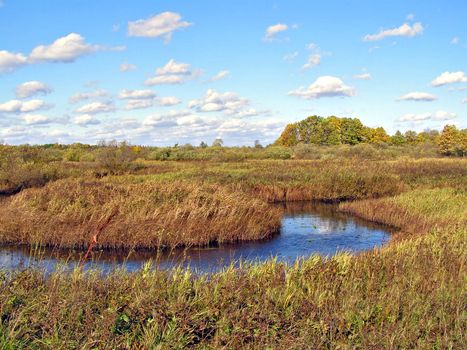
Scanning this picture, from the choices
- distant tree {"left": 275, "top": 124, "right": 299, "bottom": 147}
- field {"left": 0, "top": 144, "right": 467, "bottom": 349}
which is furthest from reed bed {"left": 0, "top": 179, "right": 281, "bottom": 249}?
distant tree {"left": 275, "top": 124, "right": 299, "bottom": 147}

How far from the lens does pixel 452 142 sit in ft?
263

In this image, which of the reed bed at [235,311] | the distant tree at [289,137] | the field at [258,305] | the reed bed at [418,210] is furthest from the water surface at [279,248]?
the distant tree at [289,137]

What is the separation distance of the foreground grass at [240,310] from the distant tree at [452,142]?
3060 inches

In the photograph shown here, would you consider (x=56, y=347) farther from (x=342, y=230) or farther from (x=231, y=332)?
(x=342, y=230)

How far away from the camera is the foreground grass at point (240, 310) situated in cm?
588

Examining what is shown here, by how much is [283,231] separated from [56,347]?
57.5ft

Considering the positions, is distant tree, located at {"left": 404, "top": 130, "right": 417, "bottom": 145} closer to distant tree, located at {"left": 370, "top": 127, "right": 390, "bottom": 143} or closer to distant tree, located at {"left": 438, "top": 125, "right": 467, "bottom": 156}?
distant tree, located at {"left": 370, "top": 127, "right": 390, "bottom": 143}

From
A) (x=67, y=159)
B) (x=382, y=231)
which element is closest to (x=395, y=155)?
(x=67, y=159)

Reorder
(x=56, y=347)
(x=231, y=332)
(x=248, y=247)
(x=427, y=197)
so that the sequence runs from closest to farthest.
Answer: (x=56, y=347)
(x=231, y=332)
(x=248, y=247)
(x=427, y=197)

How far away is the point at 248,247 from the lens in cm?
1914

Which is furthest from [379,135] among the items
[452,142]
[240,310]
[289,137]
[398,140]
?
[240,310]

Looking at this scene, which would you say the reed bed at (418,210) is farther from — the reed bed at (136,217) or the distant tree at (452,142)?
the distant tree at (452,142)

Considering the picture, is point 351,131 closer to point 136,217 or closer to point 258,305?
point 136,217

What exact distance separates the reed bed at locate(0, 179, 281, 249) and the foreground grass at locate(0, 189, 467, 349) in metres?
10.3
